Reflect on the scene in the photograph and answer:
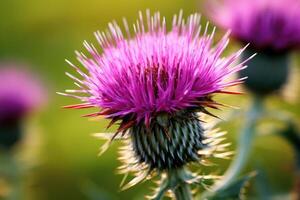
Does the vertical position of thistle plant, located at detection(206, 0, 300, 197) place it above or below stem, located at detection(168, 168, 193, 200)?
above

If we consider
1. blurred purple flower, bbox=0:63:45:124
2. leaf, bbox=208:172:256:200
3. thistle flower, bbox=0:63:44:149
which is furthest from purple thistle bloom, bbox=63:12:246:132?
blurred purple flower, bbox=0:63:45:124

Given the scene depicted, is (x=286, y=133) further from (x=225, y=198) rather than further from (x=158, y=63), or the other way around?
(x=158, y=63)

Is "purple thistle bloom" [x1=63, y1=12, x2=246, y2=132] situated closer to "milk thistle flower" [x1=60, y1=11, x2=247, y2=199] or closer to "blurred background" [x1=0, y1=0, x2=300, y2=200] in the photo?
"milk thistle flower" [x1=60, y1=11, x2=247, y2=199]

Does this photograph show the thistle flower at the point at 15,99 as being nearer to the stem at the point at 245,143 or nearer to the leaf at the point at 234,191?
the stem at the point at 245,143

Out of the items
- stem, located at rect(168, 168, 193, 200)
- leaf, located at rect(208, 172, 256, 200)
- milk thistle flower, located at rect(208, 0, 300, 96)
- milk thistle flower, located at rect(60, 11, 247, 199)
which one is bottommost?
leaf, located at rect(208, 172, 256, 200)

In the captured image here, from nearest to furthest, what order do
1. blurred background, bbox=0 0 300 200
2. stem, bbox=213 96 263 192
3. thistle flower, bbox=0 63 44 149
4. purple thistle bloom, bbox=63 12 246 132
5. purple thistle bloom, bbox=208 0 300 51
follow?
purple thistle bloom, bbox=63 12 246 132, stem, bbox=213 96 263 192, purple thistle bloom, bbox=208 0 300 51, thistle flower, bbox=0 63 44 149, blurred background, bbox=0 0 300 200

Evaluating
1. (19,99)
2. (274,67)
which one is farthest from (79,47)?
(274,67)

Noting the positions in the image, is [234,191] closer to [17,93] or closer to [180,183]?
[180,183]
